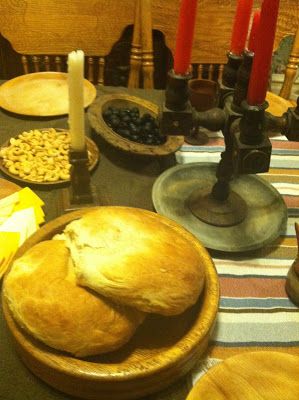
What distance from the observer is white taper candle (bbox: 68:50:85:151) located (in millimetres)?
649

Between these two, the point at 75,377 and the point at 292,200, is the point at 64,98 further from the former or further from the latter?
the point at 75,377

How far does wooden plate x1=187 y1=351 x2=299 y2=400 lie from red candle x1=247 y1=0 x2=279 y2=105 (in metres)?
0.34

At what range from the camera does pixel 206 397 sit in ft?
1.61

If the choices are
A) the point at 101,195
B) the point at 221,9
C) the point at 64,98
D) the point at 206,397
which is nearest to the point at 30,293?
the point at 206,397

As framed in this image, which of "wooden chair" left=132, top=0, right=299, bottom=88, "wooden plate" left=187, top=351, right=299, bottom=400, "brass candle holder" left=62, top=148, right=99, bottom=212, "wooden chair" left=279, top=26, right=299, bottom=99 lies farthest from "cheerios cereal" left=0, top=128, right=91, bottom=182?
"wooden chair" left=279, top=26, right=299, bottom=99

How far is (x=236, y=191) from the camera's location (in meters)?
0.94

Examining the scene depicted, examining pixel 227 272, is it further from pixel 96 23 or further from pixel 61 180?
pixel 96 23

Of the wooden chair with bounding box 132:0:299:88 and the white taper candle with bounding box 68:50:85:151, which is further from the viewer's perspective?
the wooden chair with bounding box 132:0:299:88

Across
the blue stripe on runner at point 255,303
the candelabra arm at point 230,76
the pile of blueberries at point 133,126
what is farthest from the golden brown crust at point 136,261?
the pile of blueberries at point 133,126

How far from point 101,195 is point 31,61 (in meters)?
0.94

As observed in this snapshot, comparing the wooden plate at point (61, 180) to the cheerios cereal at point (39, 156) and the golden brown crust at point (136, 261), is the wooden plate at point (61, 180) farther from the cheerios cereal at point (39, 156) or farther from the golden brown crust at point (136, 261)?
the golden brown crust at point (136, 261)

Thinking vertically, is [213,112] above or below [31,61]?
above

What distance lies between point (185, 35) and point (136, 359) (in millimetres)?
446

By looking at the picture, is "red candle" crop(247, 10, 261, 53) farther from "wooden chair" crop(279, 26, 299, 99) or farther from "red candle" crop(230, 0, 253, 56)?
"wooden chair" crop(279, 26, 299, 99)
